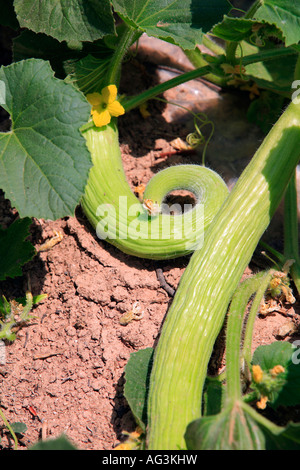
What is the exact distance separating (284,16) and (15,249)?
144 cm

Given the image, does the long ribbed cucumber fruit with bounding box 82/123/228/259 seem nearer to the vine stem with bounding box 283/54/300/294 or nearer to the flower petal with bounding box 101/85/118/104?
the flower petal with bounding box 101/85/118/104

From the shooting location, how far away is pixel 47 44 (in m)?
2.14

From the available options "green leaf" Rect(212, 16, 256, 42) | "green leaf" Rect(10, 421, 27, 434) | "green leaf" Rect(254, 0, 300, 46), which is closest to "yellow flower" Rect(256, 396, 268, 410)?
"green leaf" Rect(10, 421, 27, 434)

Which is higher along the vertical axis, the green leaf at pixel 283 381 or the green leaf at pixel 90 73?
the green leaf at pixel 90 73

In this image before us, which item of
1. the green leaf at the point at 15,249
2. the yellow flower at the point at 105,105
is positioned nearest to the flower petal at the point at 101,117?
the yellow flower at the point at 105,105

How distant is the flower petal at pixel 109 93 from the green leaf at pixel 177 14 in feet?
1.00

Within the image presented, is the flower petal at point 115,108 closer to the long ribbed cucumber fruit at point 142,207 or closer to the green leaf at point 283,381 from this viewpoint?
the long ribbed cucumber fruit at point 142,207

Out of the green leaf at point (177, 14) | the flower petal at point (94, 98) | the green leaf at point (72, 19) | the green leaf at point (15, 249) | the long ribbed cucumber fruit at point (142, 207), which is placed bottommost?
the green leaf at point (15, 249)

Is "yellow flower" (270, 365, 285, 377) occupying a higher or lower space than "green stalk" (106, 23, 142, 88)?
lower

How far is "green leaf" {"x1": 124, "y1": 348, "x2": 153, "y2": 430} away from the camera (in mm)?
1615

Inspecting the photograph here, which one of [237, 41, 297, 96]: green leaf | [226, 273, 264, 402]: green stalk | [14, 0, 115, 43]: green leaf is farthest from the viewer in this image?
[237, 41, 297, 96]: green leaf

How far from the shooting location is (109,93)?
84.4 inches

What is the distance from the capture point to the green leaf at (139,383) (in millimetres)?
1615

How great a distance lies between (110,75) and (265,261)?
3.76ft
